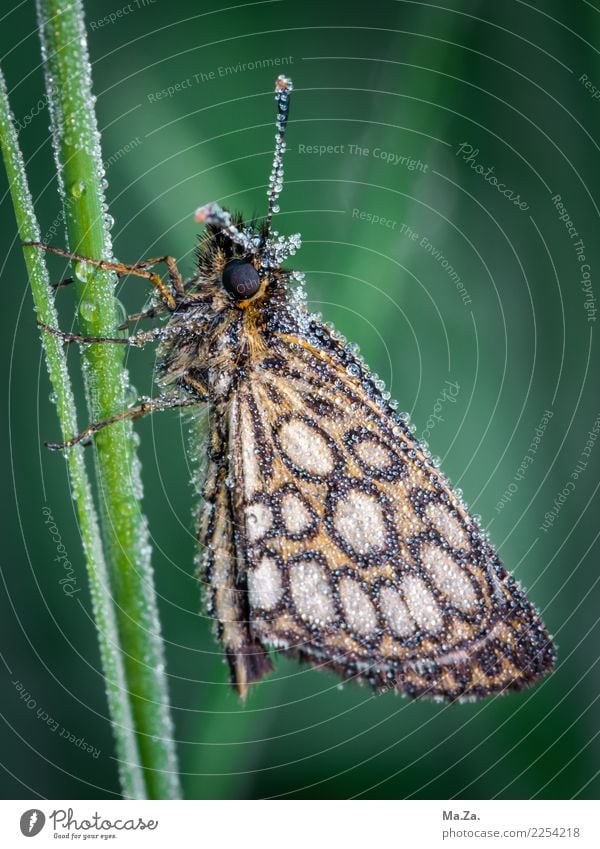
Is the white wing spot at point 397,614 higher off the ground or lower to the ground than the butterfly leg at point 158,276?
lower

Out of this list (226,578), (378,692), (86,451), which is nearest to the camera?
(378,692)

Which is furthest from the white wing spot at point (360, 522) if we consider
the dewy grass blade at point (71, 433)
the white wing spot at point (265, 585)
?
the dewy grass blade at point (71, 433)

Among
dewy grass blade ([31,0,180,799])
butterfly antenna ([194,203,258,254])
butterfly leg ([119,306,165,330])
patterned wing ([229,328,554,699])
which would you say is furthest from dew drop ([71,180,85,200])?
patterned wing ([229,328,554,699])

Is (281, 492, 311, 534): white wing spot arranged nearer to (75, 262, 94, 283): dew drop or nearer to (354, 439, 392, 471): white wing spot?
(354, 439, 392, 471): white wing spot

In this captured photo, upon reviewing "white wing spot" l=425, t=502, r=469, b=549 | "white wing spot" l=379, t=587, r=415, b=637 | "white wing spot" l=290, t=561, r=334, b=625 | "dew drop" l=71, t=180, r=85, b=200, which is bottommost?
"white wing spot" l=379, t=587, r=415, b=637

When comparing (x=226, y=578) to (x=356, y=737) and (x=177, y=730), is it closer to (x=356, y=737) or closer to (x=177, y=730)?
(x=177, y=730)

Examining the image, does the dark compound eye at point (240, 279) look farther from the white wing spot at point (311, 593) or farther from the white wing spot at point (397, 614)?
the white wing spot at point (397, 614)
